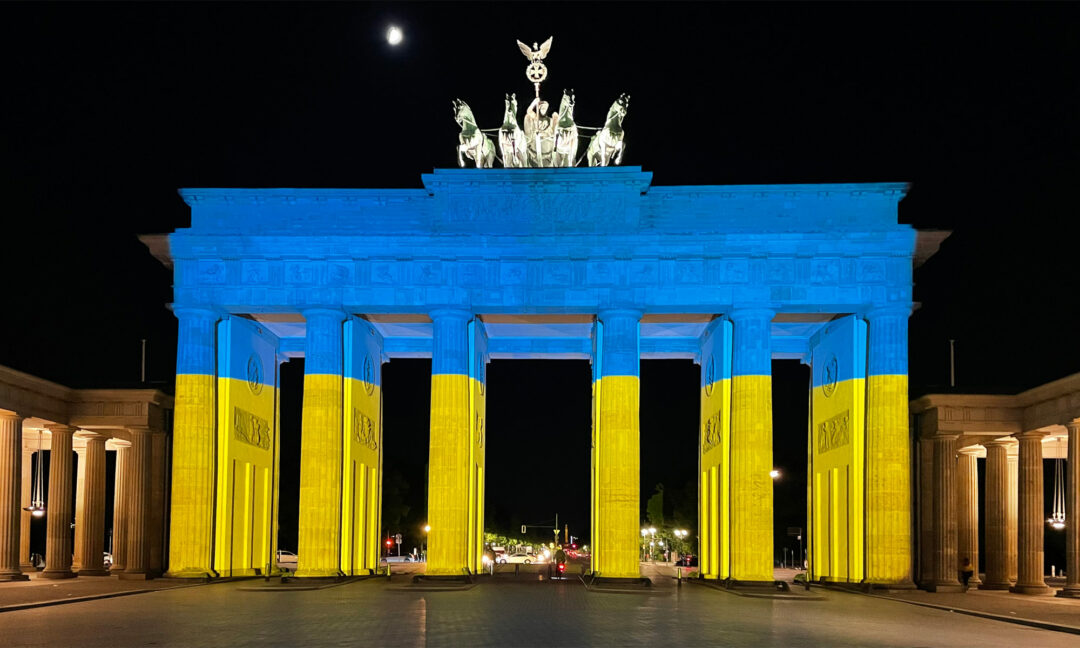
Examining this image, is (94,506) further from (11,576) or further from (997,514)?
(997,514)

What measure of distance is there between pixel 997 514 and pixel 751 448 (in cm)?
1183

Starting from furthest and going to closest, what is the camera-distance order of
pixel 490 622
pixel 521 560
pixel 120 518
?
pixel 521 560 → pixel 120 518 → pixel 490 622

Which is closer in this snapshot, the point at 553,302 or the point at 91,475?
the point at 553,302

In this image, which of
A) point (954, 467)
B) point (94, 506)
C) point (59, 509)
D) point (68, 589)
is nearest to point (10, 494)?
point (59, 509)

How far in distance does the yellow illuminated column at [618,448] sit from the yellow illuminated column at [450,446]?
5088 millimetres

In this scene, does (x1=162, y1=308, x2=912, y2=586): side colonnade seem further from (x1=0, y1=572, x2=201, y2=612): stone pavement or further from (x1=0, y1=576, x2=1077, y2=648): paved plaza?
(x1=0, y1=576, x2=1077, y2=648): paved plaza

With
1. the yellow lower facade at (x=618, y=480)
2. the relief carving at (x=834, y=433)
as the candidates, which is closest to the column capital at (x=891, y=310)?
the relief carving at (x=834, y=433)

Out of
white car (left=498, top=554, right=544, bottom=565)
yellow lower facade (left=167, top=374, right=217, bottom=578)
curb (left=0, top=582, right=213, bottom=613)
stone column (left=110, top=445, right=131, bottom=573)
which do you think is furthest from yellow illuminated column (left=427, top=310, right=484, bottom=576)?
white car (left=498, top=554, right=544, bottom=565)

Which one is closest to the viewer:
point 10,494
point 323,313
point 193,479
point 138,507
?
point 193,479

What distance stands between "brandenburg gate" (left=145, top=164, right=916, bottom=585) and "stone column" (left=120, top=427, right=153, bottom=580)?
2.86 m

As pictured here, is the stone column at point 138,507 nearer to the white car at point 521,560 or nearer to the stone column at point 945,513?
the stone column at point 945,513

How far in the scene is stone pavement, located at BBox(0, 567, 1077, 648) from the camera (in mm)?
20625

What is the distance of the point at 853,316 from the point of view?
43438 millimetres

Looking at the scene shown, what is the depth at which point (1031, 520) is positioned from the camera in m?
43.3
